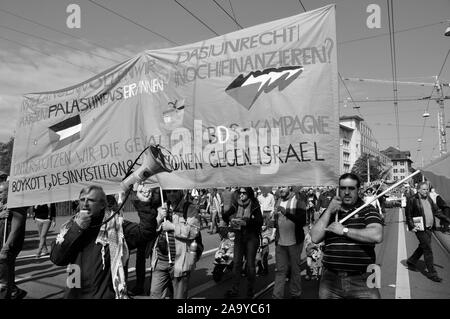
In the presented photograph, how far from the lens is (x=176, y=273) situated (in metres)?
4.42

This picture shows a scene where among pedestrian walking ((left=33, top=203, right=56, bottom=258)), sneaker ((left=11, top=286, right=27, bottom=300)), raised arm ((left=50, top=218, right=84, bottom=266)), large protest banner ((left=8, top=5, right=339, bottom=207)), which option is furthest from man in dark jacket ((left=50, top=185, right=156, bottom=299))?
pedestrian walking ((left=33, top=203, right=56, bottom=258))

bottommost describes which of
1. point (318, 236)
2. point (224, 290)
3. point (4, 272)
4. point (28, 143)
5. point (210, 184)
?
point (224, 290)

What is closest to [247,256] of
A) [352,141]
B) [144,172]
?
[144,172]

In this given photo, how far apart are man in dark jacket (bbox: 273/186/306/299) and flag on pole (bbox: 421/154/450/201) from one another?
8.77 feet

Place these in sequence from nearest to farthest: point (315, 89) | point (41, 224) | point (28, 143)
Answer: point (315, 89) → point (28, 143) → point (41, 224)

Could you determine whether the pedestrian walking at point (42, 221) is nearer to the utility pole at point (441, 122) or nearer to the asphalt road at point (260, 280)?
the asphalt road at point (260, 280)

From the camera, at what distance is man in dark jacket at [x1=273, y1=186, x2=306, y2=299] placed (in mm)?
5781

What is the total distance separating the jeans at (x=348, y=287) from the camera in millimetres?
3326

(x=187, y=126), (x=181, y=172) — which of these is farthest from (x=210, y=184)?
(x=187, y=126)

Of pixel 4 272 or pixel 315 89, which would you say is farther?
pixel 4 272

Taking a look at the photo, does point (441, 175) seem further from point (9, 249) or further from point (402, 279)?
point (9, 249)

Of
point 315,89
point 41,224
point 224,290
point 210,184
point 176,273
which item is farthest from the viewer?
point 41,224
